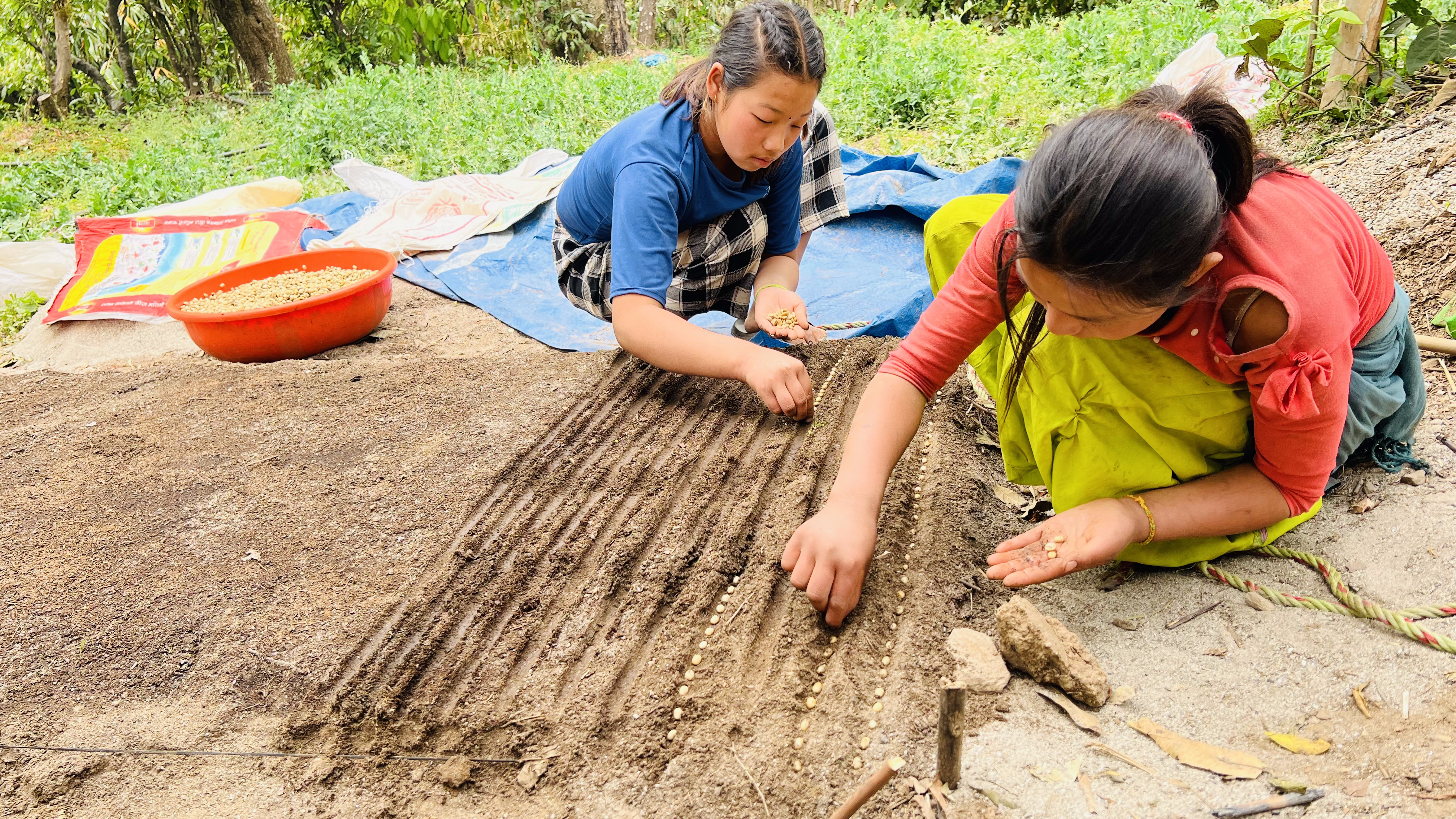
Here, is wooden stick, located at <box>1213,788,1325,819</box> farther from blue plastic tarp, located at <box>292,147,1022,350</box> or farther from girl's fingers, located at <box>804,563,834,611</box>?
blue plastic tarp, located at <box>292,147,1022,350</box>

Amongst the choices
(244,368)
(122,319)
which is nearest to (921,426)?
Answer: (244,368)

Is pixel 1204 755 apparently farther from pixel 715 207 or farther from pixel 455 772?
pixel 715 207

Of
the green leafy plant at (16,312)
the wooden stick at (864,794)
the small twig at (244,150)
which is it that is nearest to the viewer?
the wooden stick at (864,794)

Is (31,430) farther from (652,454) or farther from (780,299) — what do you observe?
(780,299)

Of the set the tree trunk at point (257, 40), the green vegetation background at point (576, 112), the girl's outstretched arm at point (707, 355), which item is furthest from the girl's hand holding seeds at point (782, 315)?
the tree trunk at point (257, 40)

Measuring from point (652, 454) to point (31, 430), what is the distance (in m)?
→ 1.82

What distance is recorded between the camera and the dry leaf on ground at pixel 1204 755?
47.9 inches

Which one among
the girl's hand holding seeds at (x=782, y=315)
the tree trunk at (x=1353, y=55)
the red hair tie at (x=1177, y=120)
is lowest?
the girl's hand holding seeds at (x=782, y=315)

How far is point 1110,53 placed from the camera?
15.5 feet

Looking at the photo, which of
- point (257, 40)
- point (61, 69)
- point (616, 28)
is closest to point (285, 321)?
point (257, 40)

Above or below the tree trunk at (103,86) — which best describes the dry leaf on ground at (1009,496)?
below

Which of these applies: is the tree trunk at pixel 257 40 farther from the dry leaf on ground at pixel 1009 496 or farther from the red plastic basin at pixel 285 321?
the dry leaf on ground at pixel 1009 496

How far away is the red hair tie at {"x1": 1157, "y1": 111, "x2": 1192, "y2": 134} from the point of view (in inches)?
46.3

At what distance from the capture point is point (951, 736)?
1.13 m
